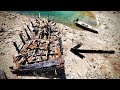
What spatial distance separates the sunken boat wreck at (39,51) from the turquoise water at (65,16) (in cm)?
25

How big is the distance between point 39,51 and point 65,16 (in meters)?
1.78

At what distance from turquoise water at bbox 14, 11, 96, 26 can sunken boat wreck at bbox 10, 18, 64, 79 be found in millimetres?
253

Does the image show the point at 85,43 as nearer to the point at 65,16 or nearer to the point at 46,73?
the point at 65,16

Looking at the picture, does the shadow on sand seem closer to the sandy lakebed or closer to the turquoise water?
the sandy lakebed

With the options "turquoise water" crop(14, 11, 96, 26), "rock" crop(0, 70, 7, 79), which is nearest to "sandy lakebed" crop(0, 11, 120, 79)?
"rock" crop(0, 70, 7, 79)

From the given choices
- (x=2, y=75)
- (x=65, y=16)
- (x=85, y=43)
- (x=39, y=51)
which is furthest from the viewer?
(x=65, y=16)

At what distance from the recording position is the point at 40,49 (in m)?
5.90

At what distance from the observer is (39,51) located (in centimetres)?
583

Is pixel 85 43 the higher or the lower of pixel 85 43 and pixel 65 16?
the lower

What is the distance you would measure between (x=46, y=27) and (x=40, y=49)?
1036 mm

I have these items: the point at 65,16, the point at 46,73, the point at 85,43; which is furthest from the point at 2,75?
the point at 65,16

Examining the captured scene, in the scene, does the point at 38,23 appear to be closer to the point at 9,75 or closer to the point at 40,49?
the point at 40,49
